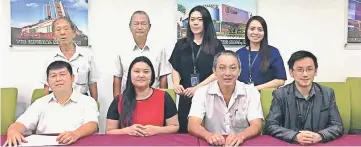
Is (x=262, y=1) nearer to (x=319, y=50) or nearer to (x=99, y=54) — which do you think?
(x=319, y=50)

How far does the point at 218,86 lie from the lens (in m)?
2.41

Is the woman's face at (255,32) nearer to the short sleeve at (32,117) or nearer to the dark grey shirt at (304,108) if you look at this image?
the dark grey shirt at (304,108)

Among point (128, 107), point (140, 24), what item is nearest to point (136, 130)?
point (128, 107)

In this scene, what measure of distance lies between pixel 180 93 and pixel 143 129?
81cm

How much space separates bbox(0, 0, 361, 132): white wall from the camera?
3.73 m

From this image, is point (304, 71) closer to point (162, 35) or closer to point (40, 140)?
point (40, 140)

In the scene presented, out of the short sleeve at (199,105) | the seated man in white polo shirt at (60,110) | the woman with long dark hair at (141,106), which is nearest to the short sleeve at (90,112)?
the seated man in white polo shirt at (60,110)

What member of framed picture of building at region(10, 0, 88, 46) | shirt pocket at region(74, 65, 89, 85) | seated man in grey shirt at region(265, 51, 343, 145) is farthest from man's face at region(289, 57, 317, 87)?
framed picture of building at region(10, 0, 88, 46)

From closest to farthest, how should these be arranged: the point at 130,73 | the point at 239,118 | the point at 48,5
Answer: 1. the point at 239,118
2. the point at 130,73
3. the point at 48,5

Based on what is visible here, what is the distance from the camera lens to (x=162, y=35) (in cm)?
380

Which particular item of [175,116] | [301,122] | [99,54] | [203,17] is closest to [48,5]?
[99,54]

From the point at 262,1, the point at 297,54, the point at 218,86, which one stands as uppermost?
the point at 262,1

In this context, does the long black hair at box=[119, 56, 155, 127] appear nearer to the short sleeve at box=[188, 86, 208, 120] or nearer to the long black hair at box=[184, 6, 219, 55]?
the short sleeve at box=[188, 86, 208, 120]

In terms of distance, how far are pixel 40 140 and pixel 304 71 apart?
152cm
